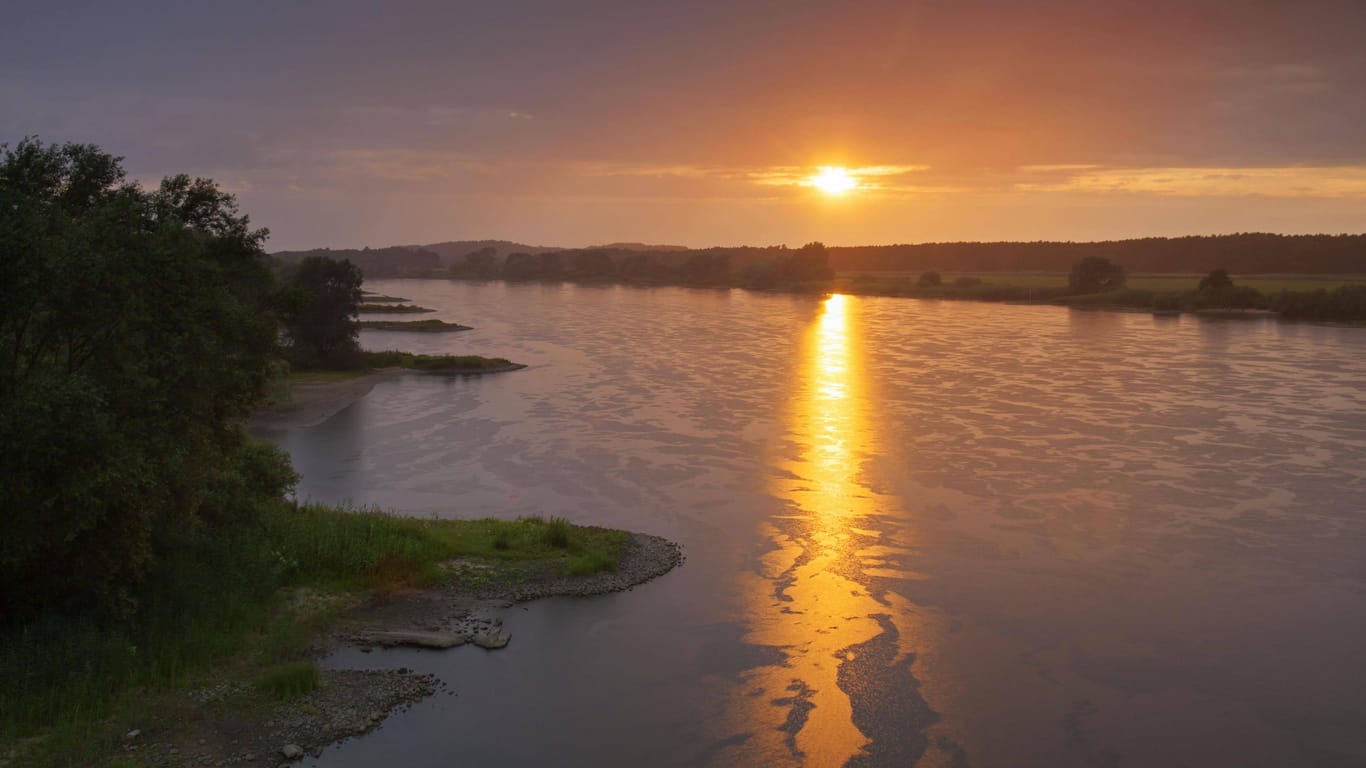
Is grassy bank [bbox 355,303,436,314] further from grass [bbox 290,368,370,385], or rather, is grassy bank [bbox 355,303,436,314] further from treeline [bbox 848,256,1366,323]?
treeline [bbox 848,256,1366,323]

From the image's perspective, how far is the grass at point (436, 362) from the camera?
57.0m

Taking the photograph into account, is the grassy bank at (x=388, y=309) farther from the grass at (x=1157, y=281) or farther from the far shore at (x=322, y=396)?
the grass at (x=1157, y=281)

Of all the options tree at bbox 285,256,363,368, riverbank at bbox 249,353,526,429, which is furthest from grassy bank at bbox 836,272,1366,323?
tree at bbox 285,256,363,368

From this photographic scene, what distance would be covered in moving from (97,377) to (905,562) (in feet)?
52.8

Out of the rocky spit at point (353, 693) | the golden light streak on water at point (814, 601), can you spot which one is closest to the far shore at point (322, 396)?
the golden light streak on water at point (814, 601)

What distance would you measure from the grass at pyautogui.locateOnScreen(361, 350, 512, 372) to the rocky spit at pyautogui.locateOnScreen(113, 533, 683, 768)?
37395mm

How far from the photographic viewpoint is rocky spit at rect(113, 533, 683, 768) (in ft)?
43.2

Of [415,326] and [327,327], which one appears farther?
[415,326]

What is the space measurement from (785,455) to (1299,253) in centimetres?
13023

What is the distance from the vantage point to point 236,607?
1677 centimetres

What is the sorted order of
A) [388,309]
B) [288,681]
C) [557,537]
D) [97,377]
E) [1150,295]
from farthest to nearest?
[1150,295]
[388,309]
[557,537]
[288,681]
[97,377]

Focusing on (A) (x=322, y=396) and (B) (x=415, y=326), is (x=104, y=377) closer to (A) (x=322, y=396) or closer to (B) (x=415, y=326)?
(A) (x=322, y=396)

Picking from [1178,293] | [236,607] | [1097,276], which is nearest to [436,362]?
[236,607]

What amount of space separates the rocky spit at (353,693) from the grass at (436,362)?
3740 cm
